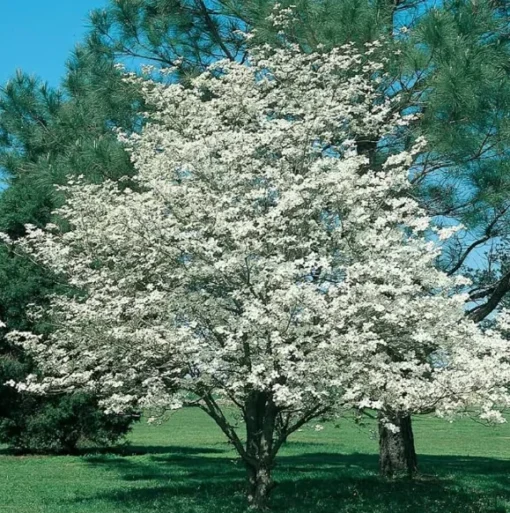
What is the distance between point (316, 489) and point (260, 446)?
333 cm

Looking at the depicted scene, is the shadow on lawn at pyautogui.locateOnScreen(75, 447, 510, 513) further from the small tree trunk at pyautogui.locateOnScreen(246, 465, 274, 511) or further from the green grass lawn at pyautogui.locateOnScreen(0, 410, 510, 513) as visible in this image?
the small tree trunk at pyautogui.locateOnScreen(246, 465, 274, 511)

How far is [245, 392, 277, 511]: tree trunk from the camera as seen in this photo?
1062 centimetres

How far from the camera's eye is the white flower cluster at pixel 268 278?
914 centimetres

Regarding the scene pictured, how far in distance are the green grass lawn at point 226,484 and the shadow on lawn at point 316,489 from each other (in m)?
0.02

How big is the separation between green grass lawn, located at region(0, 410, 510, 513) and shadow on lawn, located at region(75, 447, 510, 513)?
2 centimetres

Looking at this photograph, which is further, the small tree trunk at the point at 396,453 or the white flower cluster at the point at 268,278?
the small tree trunk at the point at 396,453

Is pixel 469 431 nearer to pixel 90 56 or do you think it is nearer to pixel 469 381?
pixel 90 56

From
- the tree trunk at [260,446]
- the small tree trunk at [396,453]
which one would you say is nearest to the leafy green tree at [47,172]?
the tree trunk at [260,446]

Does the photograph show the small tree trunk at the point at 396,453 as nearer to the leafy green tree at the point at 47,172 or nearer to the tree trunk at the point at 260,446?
the tree trunk at the point at 260,446

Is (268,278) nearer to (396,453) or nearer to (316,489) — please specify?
(316,489)

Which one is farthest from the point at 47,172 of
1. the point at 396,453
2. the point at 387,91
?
the point at 396,453

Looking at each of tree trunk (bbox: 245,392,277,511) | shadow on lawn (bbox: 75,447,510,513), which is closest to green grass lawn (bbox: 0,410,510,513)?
shadow on lawn (bbox: 75,447,510,513)

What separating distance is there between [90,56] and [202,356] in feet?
27.3

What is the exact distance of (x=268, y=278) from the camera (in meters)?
9.44
